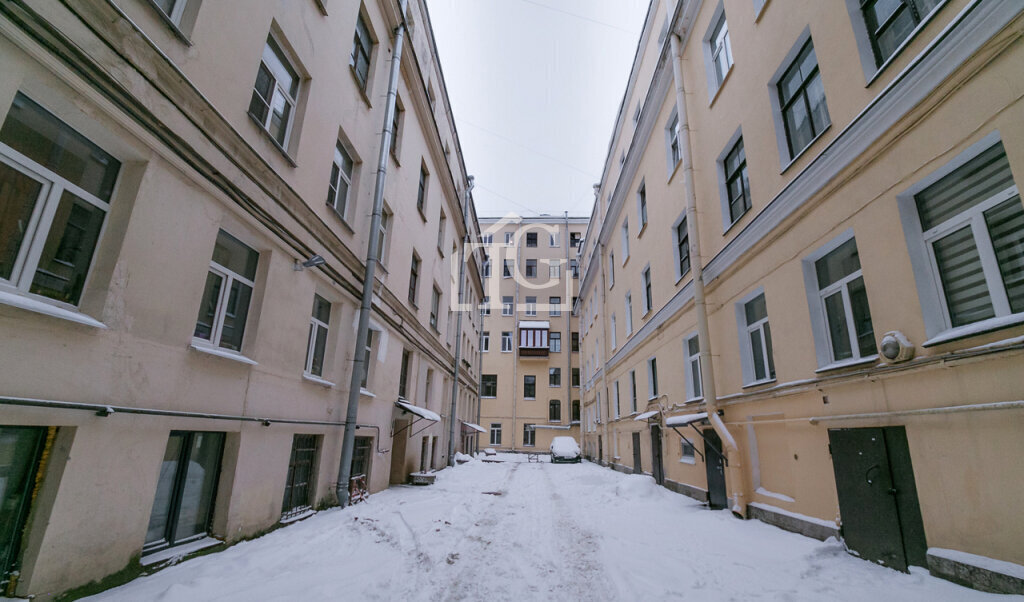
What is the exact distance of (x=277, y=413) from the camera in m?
6.55

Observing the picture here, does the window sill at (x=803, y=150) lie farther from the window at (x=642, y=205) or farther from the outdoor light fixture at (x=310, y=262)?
the window at (x=642, y=205)

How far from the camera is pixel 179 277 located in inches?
184

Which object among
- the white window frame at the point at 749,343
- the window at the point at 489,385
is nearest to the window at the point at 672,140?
the white window frame at the point at 749,343

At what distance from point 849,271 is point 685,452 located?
6.66m

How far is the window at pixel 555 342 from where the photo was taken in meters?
36.9

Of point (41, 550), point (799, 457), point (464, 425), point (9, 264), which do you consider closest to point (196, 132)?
point (9, 264)

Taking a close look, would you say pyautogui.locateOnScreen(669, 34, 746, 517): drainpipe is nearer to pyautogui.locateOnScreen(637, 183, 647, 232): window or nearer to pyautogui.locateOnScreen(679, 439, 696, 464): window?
pyautogui.locateOnScreen(679, 439, 696, 464): window

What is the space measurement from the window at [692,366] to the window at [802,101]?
5.26m

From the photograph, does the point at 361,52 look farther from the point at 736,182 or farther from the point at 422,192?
the point at 736,182

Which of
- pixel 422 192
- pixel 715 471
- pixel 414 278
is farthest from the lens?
pixel 422 192

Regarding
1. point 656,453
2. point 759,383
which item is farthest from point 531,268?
point 759,383

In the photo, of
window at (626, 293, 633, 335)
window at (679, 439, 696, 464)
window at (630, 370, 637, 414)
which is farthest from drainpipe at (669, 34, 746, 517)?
window at (626, 293, 633, 335)

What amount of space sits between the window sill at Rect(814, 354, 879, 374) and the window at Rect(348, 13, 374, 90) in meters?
10.1

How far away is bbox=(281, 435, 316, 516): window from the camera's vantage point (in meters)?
7.25
